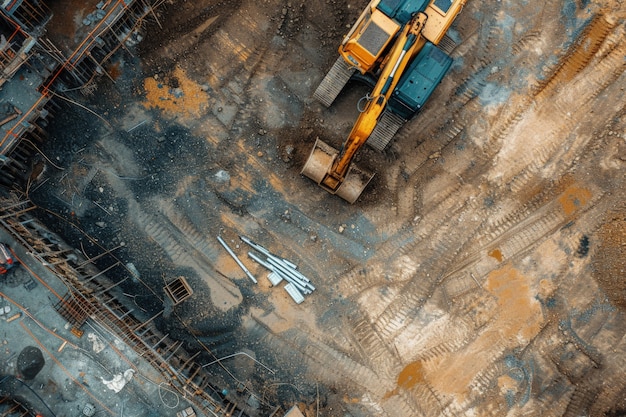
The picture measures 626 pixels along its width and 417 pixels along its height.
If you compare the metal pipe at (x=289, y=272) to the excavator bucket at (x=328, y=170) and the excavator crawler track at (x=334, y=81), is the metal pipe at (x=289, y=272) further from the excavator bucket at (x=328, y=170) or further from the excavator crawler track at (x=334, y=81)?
the excavator crawler track at (x=334, y=81)

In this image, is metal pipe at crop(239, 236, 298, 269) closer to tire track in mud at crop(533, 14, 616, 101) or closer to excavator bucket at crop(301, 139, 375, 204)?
excavator bucket at crop(301, 139, 375, 204)

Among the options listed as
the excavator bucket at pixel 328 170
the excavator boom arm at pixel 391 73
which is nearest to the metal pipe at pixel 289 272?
the excavator bucket at pixel 328 170

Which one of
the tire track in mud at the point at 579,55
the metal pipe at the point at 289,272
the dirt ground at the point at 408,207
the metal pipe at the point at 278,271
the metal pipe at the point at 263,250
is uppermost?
the tire track in mud at the point at 579,55

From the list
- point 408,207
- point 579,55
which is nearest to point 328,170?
point 408,207

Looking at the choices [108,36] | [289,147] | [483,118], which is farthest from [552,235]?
[108,36]

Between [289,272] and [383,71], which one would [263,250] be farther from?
[383,71]

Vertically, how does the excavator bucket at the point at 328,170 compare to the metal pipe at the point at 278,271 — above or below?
above

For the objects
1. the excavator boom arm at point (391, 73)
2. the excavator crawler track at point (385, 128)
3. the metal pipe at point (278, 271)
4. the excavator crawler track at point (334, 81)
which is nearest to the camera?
the excavator boom arm at point (391, 73)
